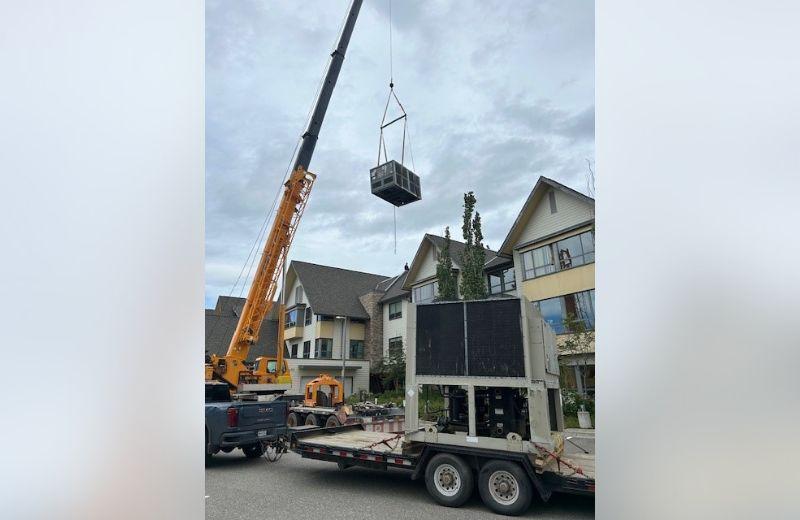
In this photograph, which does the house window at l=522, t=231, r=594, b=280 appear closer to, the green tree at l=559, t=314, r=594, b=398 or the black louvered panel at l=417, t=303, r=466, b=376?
the green tree at l=559, t=314, r=594, b=398

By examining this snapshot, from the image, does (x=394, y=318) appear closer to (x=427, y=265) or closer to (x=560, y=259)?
(x=427, y=265)

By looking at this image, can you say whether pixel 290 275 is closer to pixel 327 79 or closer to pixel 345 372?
pixel 345 372

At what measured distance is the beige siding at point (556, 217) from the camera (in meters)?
13.8

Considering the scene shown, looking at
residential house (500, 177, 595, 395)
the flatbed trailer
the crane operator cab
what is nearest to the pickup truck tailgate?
the flatbed trailer

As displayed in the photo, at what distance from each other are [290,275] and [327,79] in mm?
15635

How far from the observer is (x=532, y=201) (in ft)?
48.5

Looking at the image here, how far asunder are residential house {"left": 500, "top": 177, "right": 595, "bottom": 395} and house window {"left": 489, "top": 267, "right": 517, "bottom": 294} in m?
0.61

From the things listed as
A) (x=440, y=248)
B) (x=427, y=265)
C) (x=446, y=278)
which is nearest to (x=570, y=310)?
(x=446, y=278)

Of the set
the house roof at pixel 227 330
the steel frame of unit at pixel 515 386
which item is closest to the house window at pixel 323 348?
the house roof at pixel 227 330

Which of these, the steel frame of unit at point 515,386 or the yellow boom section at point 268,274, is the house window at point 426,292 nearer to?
the yellow boom section at point 268,274

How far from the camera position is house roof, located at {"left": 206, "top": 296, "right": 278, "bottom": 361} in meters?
22.5

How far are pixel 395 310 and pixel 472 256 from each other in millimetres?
8148
